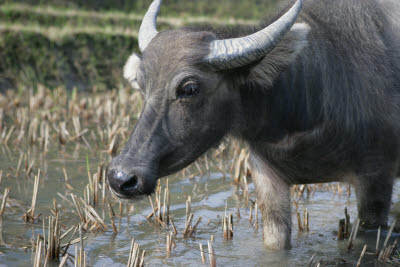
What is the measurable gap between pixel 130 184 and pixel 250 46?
0.95 m

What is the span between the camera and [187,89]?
291 cm

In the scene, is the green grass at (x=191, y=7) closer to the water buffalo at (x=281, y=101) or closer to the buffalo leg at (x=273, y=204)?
the water buffalo at (x=281, y=101)

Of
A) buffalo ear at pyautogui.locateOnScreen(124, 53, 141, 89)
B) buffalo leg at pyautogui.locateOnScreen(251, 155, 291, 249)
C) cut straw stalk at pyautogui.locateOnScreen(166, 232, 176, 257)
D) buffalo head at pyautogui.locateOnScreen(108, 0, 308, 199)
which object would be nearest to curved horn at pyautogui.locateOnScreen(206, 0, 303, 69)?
buffalo head at pyautogui.locateOnScreen(108, 0, 308, 199)

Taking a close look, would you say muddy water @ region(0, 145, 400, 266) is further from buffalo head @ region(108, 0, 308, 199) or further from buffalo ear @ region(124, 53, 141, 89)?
buffalo ear @ region(124, 53, 141, 89)

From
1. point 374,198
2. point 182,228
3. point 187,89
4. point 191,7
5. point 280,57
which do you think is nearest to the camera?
point 187,89

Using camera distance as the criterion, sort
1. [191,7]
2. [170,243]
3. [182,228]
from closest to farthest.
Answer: [170,243]
[182,228]
[191,7]

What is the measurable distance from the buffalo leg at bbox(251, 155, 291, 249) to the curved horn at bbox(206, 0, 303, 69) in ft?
3.06

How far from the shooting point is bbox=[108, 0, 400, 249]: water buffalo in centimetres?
290

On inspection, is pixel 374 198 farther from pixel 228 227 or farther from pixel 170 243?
pixel 170 243

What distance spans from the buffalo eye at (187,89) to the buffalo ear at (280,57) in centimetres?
36

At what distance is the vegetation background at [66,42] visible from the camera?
10.3 meters

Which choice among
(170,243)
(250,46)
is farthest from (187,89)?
(170,243)

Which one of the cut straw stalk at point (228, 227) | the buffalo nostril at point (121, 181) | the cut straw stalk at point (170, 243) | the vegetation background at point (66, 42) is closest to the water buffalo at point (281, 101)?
the buffalo nostril at point (121, 181)

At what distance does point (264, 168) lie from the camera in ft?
12.3
